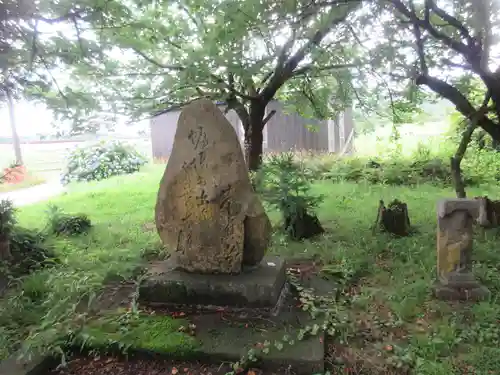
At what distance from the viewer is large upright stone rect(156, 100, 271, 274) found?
3523 mm

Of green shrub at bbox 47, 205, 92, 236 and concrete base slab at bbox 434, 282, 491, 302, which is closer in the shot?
concrete base slab at bbox 434, 282, 491, 302

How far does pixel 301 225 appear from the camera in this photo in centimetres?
552

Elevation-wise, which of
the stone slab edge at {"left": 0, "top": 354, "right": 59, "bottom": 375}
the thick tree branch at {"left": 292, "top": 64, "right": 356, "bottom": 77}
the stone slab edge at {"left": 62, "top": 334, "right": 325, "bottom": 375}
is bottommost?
the stone slab edge at {"left": 62, "top": 334, "right": 325, "bottom": 375}

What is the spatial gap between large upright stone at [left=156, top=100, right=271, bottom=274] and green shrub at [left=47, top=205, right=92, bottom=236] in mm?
3068

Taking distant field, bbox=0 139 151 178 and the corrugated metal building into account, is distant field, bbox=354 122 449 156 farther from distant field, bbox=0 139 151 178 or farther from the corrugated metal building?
distant field, bbox=0 139 151 178

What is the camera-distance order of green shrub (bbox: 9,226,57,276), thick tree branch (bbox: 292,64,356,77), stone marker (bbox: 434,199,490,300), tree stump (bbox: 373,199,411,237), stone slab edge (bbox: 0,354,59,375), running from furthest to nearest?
thick tree branch (bbox: 292,64,356,77) → tree stump (bbox: 373,199,411,237) → green shrub (bbox: 9,226,57,276) → stone marker (bbox: 434,199,490,300) → stone slab edge (bbox: 0,354,59,375)

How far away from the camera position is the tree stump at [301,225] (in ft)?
18.0

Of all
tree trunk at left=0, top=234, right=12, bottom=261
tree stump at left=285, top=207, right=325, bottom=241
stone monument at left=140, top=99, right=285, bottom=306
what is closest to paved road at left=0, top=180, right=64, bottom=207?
tree trunk at left=0, top=234, right=12, bottom=261

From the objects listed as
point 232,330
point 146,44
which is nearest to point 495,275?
point 232,330

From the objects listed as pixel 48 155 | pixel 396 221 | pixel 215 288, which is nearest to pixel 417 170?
pixel 396 221

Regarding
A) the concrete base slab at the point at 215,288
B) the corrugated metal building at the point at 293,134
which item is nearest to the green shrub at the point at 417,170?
the corrugated metal building at the point at 293,134

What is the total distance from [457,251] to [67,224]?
518 cm

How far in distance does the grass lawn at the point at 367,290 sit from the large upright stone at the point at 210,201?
74 cm

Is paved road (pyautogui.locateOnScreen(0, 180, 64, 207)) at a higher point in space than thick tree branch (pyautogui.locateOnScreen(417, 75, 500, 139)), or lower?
lower
